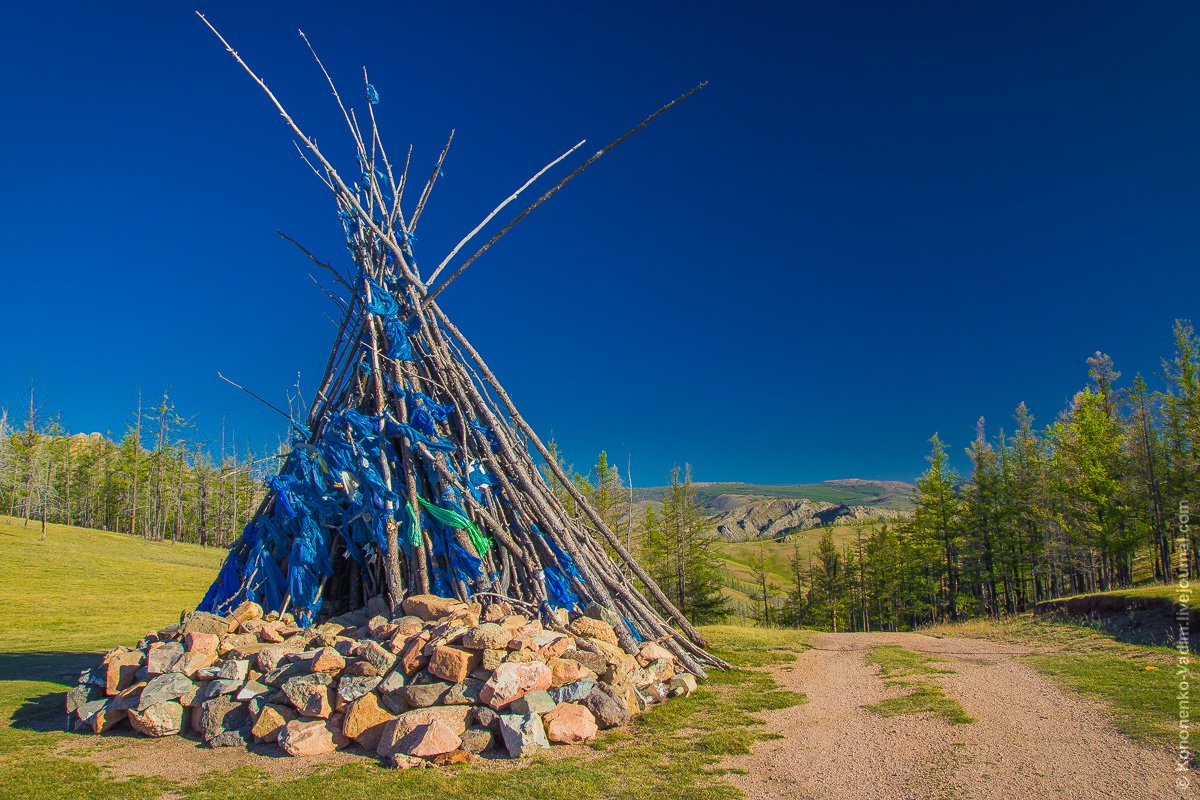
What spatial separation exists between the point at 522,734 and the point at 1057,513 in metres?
32.8

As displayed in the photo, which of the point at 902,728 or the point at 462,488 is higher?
the point at 462,488

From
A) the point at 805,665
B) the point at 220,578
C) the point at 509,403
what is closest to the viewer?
the point at 220,578

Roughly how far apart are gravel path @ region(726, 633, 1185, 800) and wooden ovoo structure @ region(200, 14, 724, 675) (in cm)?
255

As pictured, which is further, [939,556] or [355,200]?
[939,556]

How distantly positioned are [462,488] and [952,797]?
640 centimetres

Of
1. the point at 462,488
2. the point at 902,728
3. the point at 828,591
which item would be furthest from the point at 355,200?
the point at 828,591

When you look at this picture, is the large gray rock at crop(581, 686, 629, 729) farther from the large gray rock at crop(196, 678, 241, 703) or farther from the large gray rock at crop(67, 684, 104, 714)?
the large gray rock at crop(67, 684, 104, 714)

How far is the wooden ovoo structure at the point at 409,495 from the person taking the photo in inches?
342

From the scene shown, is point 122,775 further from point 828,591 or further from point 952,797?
point 828,591

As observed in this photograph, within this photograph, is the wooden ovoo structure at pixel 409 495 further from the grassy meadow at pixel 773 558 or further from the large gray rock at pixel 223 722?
the grassy meadow at pixel 773 558

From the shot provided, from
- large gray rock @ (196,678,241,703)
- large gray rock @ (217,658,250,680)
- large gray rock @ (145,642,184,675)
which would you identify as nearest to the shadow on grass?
large gray rock @ (145,642,184,675)

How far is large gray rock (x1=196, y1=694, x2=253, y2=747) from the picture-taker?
6422 mm

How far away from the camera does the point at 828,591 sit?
1598 inches

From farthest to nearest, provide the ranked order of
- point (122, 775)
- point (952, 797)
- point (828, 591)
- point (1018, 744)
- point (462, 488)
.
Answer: point (828, 591) < point (462, 488) < point (1018, 744) < point (122, 775) < point (952, 797)
